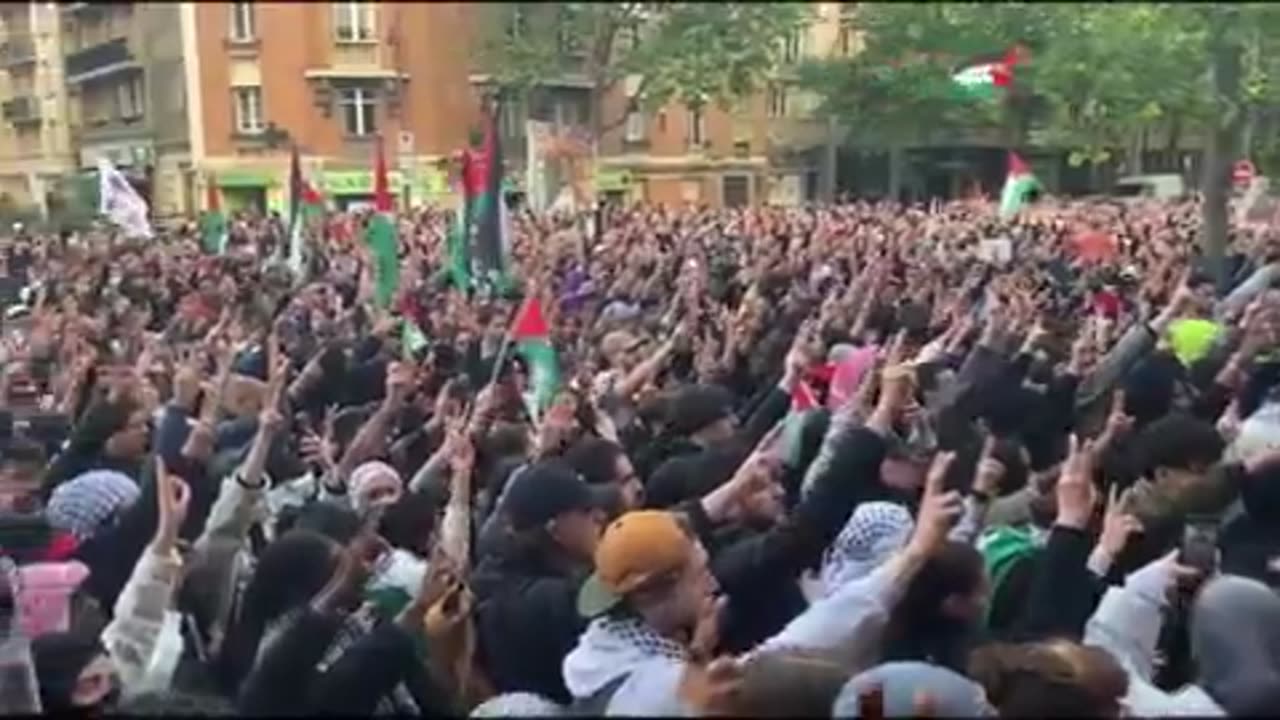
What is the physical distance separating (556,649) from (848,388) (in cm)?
355

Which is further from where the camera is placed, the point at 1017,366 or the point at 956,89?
the point at 956,89

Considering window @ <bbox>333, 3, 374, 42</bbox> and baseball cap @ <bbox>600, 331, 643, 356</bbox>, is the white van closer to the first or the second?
baseball cap @ <bbox>600, 331, 643, 356</bbox>

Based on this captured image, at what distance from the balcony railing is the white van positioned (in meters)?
8.69

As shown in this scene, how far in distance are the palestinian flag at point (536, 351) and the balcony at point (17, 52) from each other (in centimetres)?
273

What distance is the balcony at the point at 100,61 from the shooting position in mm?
3756

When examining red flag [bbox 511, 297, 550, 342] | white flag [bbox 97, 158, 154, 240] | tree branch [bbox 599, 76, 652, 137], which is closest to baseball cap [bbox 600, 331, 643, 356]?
red flag [bbox 511, 297, 550, 342]

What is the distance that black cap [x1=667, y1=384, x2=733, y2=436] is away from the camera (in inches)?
227

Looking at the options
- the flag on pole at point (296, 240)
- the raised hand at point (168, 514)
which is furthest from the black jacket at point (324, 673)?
the flag on pole at point (296, 240)

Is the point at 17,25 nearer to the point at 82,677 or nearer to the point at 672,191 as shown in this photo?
the point at 82,677

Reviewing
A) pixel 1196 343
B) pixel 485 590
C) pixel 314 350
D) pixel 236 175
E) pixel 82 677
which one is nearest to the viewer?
pixel 82 677

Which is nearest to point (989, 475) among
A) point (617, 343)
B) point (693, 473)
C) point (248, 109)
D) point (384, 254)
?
point (693, 473)

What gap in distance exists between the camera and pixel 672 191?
9117mm

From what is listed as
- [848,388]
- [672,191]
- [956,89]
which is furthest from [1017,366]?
[672,191]

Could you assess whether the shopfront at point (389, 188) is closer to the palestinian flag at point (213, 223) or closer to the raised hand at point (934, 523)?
the palestinian flag at point (213, 223)
